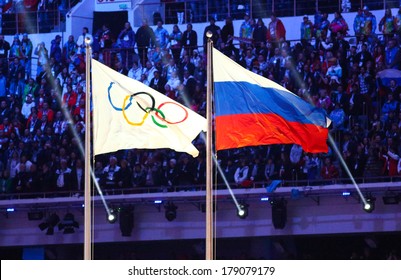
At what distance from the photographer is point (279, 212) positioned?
1131 inches

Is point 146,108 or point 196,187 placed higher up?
point 146,108

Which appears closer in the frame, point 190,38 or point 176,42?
point 190,38

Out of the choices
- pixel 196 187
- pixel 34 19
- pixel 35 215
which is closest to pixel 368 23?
pixel 196 187

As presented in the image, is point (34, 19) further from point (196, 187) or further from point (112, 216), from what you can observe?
point (196, 187)

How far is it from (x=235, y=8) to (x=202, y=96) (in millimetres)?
4674

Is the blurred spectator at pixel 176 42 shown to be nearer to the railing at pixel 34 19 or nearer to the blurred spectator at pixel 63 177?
the blurred spectator at pixel 63 177

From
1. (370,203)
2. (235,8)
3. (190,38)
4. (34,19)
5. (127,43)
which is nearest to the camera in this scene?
(370,203)

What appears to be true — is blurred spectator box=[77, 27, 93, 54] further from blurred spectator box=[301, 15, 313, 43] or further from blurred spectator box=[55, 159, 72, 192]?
blurred spectator box=[301, 15, 313, 43]

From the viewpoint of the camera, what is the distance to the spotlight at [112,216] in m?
28.8

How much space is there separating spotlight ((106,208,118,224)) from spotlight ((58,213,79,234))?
0.74m

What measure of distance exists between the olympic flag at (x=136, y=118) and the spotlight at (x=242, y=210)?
8229 millimetres

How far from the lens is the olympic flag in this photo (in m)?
20.2

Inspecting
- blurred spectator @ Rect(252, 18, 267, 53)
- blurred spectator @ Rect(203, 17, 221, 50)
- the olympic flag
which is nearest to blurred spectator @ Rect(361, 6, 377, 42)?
blurred spectator @ Rect(252, 18, 267, 53)

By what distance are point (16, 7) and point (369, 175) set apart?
1199cm
